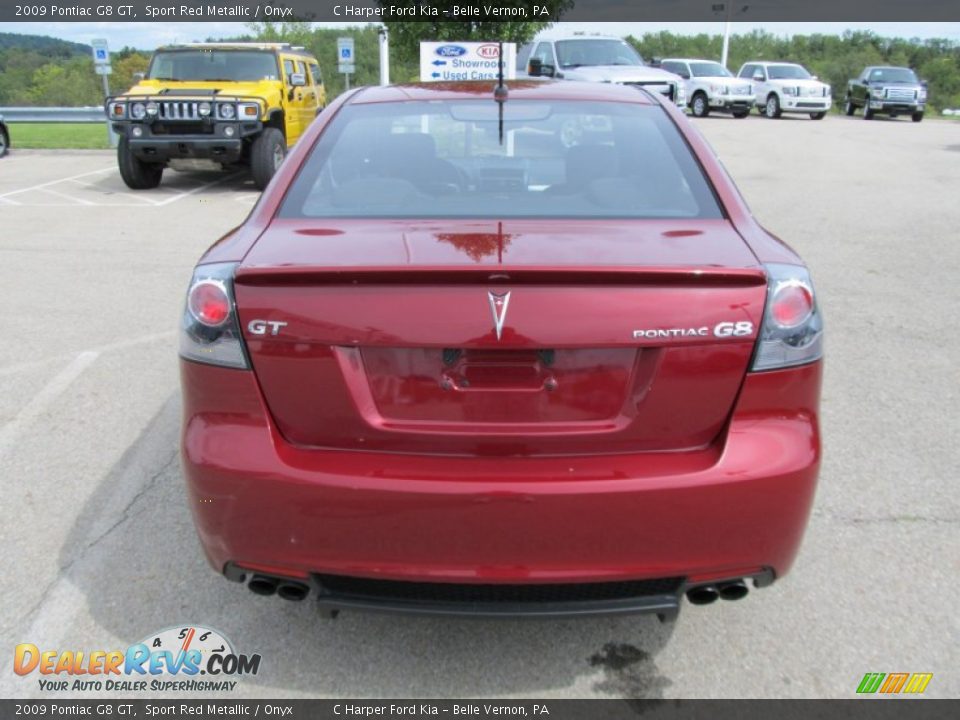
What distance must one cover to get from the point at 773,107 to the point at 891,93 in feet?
13.4

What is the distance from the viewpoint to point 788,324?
2.20 metres

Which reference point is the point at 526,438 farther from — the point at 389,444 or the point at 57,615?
the point at 57,615

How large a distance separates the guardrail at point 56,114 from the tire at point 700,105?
1794 centimetres

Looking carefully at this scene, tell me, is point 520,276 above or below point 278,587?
above

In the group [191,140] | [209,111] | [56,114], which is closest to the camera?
[209,111]

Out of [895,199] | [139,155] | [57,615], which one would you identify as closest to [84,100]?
[139,155]

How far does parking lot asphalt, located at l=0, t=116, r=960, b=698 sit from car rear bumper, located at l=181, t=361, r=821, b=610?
53 centimetres

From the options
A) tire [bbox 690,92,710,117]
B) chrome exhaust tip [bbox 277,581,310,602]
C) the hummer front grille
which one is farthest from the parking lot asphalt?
tire [bbox 690,92,710,117]

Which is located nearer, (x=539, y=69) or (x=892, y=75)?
(x=539, y=69)

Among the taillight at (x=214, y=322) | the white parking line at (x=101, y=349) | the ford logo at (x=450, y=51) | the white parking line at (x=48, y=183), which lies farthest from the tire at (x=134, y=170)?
the taillight at (x=214, y=322)

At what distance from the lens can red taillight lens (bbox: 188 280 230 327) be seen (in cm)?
223

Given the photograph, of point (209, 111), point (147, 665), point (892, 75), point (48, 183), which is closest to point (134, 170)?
point (209, 111)
